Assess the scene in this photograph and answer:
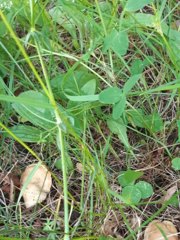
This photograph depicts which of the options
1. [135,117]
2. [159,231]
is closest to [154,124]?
[135,117]

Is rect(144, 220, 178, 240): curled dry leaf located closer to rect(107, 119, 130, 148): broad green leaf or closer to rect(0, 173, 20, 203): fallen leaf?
rect(107, 119, 130, 148): broad green leaf

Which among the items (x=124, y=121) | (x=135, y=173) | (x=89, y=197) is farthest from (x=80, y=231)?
(x=124, y=121)

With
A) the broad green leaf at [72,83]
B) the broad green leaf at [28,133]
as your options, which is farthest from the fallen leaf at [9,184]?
the broad green leaf at [72,83]

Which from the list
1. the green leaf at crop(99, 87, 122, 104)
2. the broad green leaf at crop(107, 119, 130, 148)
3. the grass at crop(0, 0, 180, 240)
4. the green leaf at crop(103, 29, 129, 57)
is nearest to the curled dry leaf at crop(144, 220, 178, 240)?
the grass at crop(0, 0, 180, 240)

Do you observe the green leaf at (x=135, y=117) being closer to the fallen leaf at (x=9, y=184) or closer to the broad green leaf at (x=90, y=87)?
the broad green leaf at (x=90, y=87)

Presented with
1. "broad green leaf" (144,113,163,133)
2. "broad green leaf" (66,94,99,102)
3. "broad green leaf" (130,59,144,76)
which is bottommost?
"broad green leaf" (144,113,163,133)

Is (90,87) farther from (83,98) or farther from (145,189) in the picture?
(145,189)
